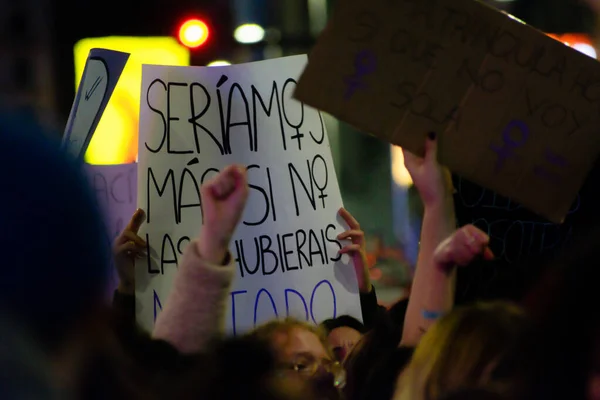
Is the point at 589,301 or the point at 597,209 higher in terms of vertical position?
the point at 589,301

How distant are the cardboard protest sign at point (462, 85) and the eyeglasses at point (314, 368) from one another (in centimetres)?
69

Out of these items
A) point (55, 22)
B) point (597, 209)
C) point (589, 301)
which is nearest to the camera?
point (589, 301)

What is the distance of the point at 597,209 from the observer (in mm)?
2389

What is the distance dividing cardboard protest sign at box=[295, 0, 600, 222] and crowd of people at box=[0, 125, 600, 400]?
0.29 feet

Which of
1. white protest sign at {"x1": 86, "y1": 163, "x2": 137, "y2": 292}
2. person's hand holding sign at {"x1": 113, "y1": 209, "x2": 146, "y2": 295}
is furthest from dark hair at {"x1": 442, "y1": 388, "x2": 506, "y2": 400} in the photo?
white protest sign at {"x1": 86, "y1": 163, "x2": 137, "y2": 292}

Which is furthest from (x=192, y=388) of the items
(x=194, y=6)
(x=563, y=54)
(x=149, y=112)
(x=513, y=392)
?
(x=194, y=6)

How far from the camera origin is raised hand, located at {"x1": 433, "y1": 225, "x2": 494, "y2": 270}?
1.95 meters

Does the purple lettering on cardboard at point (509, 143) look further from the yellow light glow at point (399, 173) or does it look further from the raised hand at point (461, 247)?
the yellow light glow at point (399, 173)

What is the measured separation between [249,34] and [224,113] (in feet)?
26.1

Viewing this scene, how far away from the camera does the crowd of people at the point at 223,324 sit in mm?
989

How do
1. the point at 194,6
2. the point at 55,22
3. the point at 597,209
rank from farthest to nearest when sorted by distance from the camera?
the point at 55,22, the point at 194,6, the point at 597,209

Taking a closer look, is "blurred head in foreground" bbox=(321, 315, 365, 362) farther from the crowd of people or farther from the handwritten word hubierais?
the handwritten word hubierais

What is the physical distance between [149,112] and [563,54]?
1.28m

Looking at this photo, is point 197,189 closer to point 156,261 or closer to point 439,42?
point 156,261
